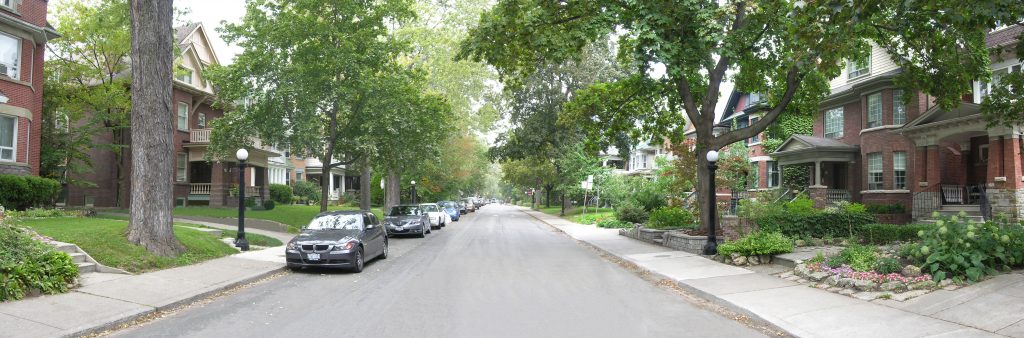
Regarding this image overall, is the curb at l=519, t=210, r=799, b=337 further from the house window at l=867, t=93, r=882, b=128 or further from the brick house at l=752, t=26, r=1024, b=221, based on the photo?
the house window at l=867, t=93, r=882, b=128

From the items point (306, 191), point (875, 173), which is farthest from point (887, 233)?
point (306, 191)

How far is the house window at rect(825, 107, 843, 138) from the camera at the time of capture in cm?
2631

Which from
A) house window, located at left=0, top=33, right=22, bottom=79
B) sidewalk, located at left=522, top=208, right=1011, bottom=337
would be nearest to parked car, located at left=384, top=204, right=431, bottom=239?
house window, located at left=0, top=33, right=22, bottom=79

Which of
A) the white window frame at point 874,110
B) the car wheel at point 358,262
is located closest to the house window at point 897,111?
the white window frame at point 874,110

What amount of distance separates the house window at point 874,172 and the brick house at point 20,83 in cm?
3054

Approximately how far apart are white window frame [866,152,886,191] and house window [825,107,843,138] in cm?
256

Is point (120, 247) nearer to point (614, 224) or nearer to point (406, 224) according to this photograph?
point (406, 224)

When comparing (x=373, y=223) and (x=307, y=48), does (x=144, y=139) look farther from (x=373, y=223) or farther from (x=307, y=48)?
(x=307, y=48)

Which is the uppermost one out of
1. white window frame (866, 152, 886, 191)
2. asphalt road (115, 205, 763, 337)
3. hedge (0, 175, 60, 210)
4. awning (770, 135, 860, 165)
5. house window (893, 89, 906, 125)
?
house window (893, 89, 906, 125)

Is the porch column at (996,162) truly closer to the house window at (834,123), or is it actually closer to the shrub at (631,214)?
the house window at (834,123)

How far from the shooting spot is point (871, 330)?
6.56m

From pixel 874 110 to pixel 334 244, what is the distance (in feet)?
73.4

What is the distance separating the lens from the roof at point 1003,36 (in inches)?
718

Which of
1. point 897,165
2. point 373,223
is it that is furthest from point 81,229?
point 897,165
